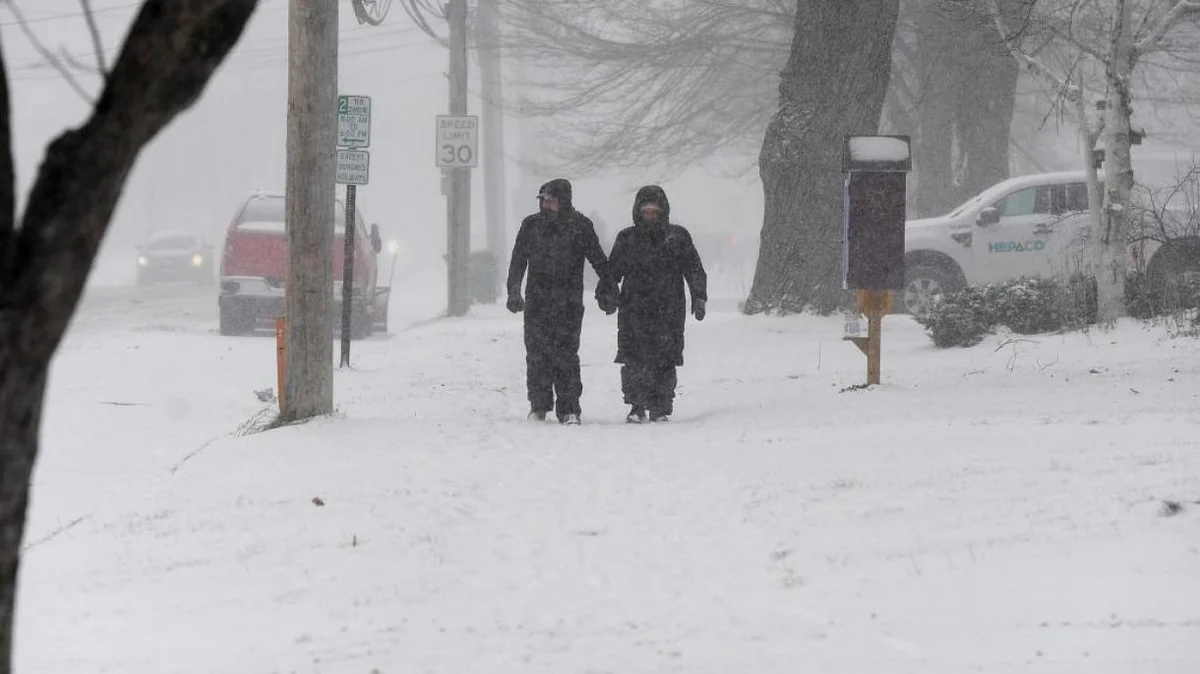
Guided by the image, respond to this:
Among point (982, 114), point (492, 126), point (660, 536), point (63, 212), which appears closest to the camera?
point (63, 212)

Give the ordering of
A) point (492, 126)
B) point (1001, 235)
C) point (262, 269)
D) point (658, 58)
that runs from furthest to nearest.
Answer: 1. point (492, 126)
2. point (658, 58)
3. point (262, 269)
4. point (1001, 235)

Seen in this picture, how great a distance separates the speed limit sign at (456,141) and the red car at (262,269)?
1445 millimetres

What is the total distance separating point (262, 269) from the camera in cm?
1873

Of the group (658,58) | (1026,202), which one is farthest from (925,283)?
(658,58)

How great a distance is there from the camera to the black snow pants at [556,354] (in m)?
9.98

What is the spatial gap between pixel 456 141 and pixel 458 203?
269 cm

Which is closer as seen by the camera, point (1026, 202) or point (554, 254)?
point (554, 254)

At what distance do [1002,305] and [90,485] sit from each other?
25.8 ft

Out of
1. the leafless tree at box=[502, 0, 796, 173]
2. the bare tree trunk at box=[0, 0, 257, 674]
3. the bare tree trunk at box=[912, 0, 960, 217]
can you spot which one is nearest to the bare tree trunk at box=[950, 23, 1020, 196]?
the bare tree trunk at box=[912, 0, 960, 217]

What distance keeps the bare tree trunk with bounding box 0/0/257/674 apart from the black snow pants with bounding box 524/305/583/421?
724 centimetres

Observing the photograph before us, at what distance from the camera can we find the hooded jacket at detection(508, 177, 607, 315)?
393 inches

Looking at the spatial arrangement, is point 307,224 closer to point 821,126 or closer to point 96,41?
point 96,41

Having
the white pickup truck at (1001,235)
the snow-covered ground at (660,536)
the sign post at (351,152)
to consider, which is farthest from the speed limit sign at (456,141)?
the snow-covered ground at (660,536)

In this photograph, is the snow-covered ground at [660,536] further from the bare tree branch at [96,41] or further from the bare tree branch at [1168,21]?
the bare tree branch at [1168,21]
